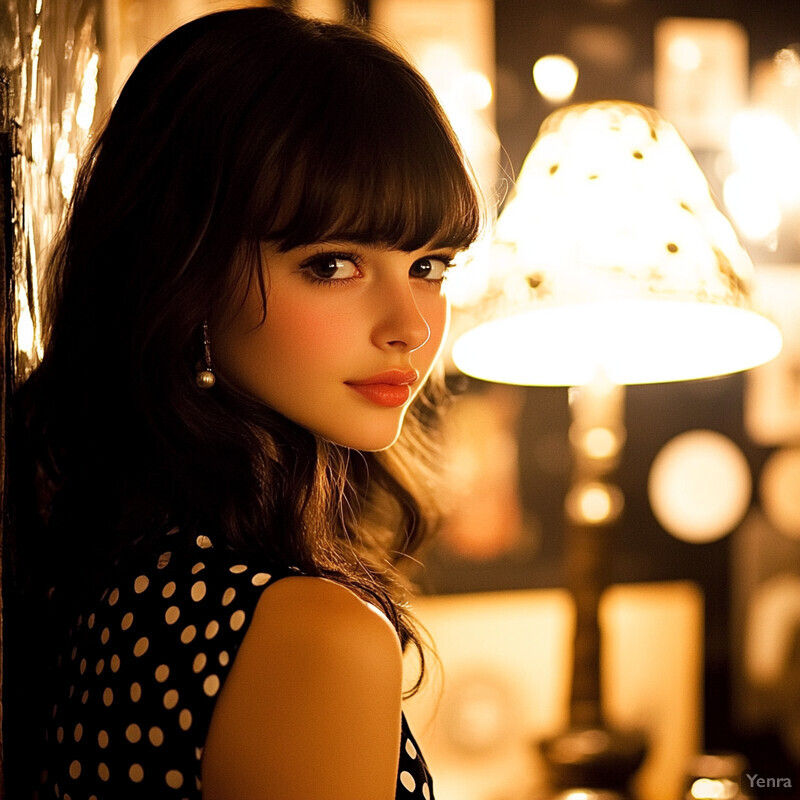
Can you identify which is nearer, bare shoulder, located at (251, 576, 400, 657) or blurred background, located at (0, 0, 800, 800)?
bare shoulder, located at (251, 576, 400, 657)

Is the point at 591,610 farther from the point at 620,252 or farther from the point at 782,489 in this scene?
the point at 620,252

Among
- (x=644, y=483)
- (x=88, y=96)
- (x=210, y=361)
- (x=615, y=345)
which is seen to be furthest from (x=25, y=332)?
(x=644, y=483)

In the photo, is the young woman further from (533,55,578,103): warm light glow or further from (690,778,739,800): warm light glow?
(533,55,578,103): warm light glow

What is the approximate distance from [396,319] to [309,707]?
1.11 feet

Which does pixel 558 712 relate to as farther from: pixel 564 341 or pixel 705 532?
pixel 564 341

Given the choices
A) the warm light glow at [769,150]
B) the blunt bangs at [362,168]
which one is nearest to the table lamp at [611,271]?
the blunt bangs at [362,168]

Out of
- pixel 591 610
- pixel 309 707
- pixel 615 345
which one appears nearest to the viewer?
pixel 309 707

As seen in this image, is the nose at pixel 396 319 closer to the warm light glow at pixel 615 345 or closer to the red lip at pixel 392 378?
the red lip at pixel 392 378

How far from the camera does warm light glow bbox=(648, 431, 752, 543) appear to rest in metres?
2.06

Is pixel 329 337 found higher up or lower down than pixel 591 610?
higher up

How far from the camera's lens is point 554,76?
1.96 metres

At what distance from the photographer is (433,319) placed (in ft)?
2.72

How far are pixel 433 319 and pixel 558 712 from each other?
1497 millimetres

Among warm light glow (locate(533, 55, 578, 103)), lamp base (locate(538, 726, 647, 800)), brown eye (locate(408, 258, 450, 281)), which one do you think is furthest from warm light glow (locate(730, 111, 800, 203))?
brown eye (locate(408, 258, 450, 281))
